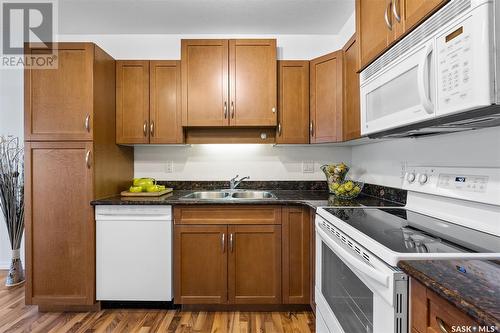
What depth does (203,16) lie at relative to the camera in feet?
7.71

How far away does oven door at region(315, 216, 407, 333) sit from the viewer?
0.82m

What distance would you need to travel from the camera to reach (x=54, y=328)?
6.30 feet

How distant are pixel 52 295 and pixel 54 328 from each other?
26 centimetres

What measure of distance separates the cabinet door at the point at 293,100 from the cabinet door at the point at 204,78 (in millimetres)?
501

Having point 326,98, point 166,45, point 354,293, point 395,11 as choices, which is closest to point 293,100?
point 326,98

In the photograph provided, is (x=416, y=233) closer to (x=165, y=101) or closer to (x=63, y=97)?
(x=165, y=101)

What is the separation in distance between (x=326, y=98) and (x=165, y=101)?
4.63 feet

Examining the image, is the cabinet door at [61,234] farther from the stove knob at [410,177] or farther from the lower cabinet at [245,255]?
the stove knob at [410,177]

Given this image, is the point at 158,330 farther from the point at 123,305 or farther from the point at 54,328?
the point at 54,328

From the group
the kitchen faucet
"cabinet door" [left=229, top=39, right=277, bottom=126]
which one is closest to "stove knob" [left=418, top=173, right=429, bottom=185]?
"cabinet door" [left=229, top=39, right=277, bottom=126]

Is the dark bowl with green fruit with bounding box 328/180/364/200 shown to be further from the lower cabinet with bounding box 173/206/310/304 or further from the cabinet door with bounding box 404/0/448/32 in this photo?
the cabinet door with bounding box 404/0/448/32

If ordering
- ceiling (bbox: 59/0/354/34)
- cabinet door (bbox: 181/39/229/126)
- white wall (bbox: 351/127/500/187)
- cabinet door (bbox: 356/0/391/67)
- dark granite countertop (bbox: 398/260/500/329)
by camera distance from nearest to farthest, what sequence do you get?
dark granite countertop (bbox: 398/260/500/329) < white wall (bbox: 351/127/500/187) < cabinet door (bbox: 356/0/391/67) < ceiling (bbox: 59/0/354/34) < cabinet door (bbox: 181/39/229/126)

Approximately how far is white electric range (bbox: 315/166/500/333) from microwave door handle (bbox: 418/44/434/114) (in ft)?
1.30

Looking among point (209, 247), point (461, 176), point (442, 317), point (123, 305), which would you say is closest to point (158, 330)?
point (123, 305)
